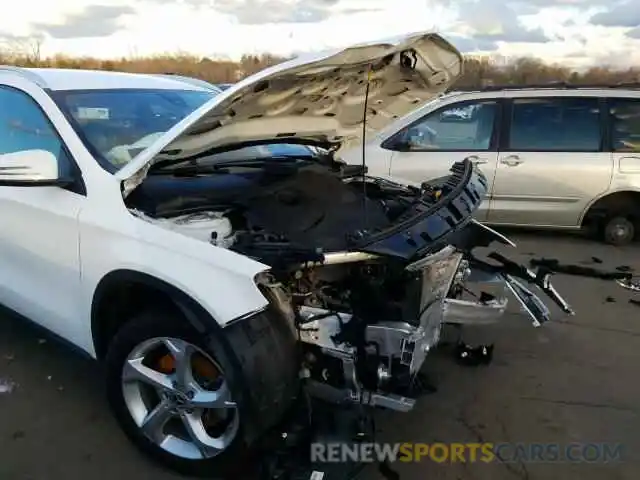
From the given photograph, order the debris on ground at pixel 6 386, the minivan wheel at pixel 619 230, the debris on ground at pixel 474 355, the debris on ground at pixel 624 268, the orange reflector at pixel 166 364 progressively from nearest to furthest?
the orange reflector at pixel 166 364 < the debris on ground at pixel 6 386 < the debris on ground at pixel 474 355 < the debris on ground at pixel 624 268 < the minivan wheel at pixel 619 230

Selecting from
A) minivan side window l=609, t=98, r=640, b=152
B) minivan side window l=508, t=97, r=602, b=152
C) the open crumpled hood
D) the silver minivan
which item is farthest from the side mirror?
minivan side window l=609, t=98, r=640, b=152

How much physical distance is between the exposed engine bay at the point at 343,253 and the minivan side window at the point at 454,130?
11.0ft

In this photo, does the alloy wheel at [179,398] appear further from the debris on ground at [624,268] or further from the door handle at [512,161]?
the door handle at [512,161]

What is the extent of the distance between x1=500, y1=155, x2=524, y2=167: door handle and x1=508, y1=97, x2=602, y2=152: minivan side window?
0.11 meters

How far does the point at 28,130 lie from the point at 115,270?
1.20 metres

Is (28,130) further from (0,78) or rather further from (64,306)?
(64,306)

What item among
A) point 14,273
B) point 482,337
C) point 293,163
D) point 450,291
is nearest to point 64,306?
point 14,273

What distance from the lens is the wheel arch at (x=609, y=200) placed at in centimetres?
662

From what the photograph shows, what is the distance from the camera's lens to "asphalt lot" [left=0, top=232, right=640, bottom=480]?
2.92m

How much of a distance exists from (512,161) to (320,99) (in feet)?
12.8

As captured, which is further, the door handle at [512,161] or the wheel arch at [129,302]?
the door handle at [512,161]

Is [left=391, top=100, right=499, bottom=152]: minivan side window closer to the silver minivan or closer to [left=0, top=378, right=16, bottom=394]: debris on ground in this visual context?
the silver minivan

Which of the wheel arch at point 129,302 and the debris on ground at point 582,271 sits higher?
the wheel arch at point 129,302

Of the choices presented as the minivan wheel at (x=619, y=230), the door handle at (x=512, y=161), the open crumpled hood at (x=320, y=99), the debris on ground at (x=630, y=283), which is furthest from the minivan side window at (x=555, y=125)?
the open crumpled hood at (x=320, y=99)
